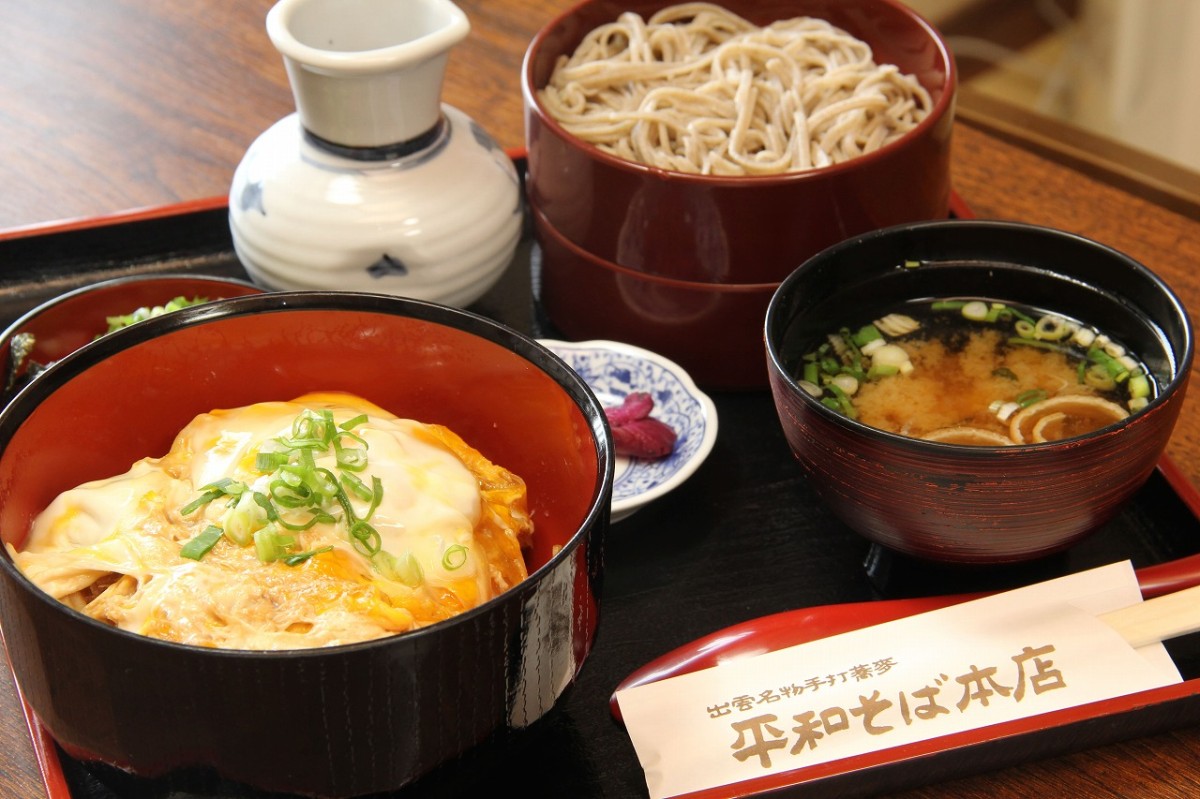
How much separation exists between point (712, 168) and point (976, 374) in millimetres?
411

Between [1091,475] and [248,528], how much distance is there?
0.74 m

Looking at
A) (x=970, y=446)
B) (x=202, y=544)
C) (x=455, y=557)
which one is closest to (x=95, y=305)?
(x=202, y=544)

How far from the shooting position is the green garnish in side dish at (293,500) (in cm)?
103

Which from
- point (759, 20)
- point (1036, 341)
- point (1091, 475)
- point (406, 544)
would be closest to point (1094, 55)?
point (759, 20)

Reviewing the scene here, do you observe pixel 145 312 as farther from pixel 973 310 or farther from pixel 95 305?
pixel 973 310

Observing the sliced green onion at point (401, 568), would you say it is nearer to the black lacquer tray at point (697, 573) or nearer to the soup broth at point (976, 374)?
the black lacquer tray at point (697, 573)

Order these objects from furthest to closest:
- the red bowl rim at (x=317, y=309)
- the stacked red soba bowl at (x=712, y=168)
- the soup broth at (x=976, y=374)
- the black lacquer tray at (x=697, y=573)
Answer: the stacked red soba bowl at (x=712, y=168) → the soup broth at (x=976, y=374) → the black lacquer tray at (x=697, y=573) → the red bowl rim at (x=317, y=309)

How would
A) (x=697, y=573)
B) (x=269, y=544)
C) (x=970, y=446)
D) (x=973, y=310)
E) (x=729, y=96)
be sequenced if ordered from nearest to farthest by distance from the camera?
(x=269, y=544) → (x=970, y=446) → (x=697, y=573) → (x=973, y=310) → (x=729, y=96)

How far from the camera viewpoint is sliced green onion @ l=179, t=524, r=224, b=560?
103 centimetres

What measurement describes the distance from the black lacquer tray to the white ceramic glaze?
0.64 ft

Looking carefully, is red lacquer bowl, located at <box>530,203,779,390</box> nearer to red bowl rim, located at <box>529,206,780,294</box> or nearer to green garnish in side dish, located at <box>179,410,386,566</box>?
red bowl rim, located at <box>529,206,780,294</box>

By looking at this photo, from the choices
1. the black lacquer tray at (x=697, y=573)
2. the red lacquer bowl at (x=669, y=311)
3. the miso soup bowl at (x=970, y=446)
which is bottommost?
the black lacquer tray at (x=697, y=573)

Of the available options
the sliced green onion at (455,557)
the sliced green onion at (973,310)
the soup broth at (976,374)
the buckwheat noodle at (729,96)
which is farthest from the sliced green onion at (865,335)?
the sliced green onion at (455,557)

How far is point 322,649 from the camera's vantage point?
870mm
